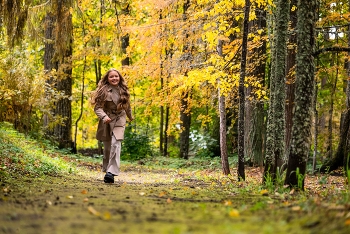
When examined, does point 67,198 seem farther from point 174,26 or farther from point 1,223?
point 174,26

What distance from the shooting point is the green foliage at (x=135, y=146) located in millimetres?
21656

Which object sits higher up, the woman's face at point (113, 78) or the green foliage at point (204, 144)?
the woman's face at point (113, 78)

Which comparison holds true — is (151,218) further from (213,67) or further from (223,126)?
(223,126)

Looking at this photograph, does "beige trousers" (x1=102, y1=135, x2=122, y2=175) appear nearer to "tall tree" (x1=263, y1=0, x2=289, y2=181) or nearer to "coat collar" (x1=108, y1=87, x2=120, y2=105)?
"coat collar" (x1=108, y1=87, x2=120, y2=105)

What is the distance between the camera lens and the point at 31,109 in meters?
15.1

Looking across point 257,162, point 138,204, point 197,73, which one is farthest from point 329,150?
point 138,204

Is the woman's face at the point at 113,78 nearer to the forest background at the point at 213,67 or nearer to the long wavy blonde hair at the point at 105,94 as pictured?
the long wavy blonde hair at the point at 105,94

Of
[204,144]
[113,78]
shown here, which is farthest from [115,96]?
[204,144]

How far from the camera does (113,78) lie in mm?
8703

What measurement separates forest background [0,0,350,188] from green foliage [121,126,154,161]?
0.05 metres

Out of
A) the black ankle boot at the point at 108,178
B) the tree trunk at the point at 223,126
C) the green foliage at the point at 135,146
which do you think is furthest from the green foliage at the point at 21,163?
the green foliage at the point at 135,146

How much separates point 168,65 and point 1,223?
39.1 feet

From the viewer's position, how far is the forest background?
286 inches

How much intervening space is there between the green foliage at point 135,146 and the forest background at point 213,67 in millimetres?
52
